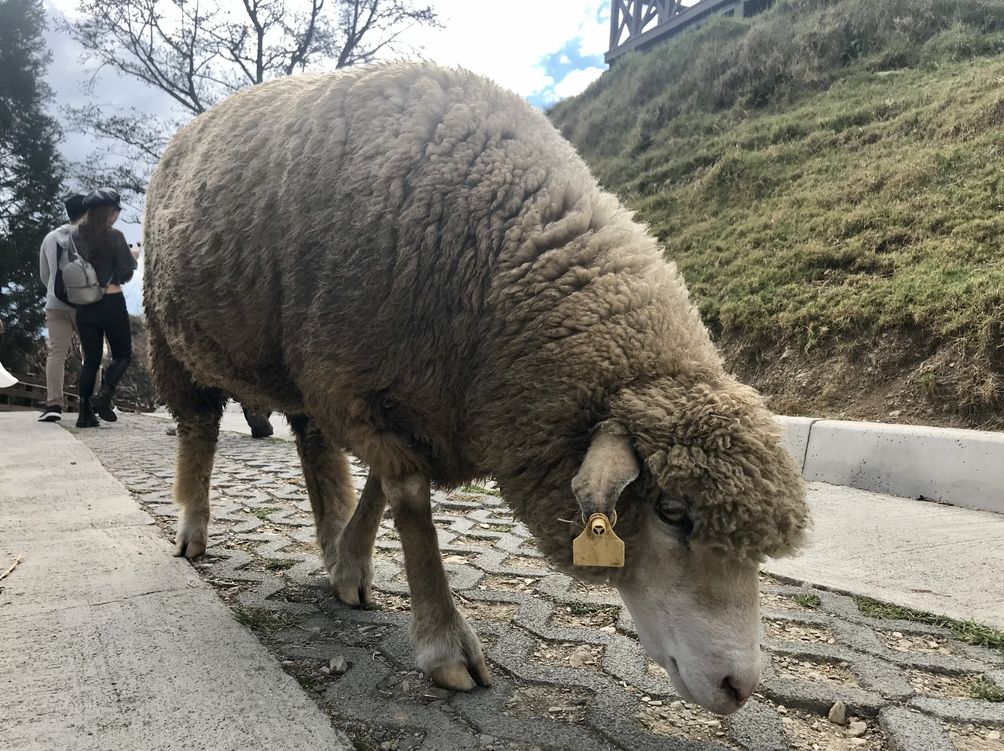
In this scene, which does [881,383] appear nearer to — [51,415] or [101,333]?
[101,333]

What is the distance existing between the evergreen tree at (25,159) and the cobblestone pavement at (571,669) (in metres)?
16.7

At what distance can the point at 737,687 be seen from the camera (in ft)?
5.31

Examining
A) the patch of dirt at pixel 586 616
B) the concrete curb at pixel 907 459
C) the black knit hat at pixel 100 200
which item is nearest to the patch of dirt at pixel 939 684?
the patch of dirt at pixel 586 616

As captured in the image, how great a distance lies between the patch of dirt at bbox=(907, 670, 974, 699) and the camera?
2037mm

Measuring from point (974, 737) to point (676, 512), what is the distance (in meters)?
1.00

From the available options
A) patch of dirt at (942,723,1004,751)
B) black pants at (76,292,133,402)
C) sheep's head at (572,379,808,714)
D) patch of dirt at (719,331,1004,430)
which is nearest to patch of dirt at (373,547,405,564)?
sheep's head at (572,379,808,714)

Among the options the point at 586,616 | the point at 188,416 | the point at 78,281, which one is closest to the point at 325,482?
the point at 188,416

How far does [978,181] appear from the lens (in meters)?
7.26

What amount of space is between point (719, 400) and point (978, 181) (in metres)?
7.34

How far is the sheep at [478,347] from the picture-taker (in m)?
1.69

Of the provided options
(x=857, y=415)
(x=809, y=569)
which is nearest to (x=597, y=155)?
(x=857, y=415)

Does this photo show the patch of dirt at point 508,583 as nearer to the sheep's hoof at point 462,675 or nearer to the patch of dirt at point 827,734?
the sheep's hoof at point 462,675

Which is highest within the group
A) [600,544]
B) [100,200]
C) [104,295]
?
[100,200]

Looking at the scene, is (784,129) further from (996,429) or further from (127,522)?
(127,522)
